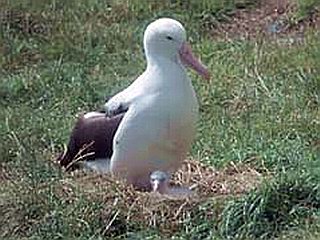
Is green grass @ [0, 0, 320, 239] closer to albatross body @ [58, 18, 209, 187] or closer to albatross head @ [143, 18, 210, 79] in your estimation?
albatross body @ [58, 18, 209, 187]

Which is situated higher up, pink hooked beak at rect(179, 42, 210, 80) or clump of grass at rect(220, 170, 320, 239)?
pink hooked beak at rect(179, 42, 210, 80)

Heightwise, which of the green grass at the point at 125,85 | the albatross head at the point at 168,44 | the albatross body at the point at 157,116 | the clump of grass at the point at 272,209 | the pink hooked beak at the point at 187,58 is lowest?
the green grass at the point at 125,85

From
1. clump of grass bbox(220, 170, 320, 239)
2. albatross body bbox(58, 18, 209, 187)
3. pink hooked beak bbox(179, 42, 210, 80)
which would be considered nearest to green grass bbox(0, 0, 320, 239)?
clump of grass bbox(220, 170, 320, 239)

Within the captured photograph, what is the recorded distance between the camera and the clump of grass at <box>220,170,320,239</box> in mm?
5812

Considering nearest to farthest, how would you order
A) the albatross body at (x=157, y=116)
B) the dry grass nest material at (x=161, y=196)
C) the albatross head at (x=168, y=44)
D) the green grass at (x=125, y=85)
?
the green grass at (x=125, y=85), the dry grass nest material at (x=161, y=196), the albatross body at (x=157, y=116), the albatross head at (x=168, y=44)

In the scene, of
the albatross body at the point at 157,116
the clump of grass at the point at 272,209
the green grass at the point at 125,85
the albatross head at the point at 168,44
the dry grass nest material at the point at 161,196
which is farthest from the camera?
the albatross head at the point at 168,44

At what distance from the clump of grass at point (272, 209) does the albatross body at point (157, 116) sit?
1.98 ft

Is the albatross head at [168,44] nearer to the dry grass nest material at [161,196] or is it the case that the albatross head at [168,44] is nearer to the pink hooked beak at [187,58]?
the pink hooked beak at [187,58]

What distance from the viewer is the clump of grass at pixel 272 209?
19.1 feet

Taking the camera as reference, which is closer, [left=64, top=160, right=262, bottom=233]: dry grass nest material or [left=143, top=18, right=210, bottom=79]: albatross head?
[left=64, top=160, right=262, bottom=233]: dry grass nest material

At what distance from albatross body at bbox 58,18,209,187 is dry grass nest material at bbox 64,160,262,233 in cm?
15

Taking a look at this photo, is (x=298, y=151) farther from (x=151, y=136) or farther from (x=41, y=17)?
(x=41, y=17)

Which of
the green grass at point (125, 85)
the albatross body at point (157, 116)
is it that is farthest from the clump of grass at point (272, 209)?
the albatross body at point (157, 116)

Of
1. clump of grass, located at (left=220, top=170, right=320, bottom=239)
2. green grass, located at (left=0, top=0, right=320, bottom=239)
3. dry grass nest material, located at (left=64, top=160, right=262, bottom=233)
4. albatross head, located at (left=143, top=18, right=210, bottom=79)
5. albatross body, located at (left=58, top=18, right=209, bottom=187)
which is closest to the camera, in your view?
clump of grass, located at (left=220, top=170, right=320, bottom=239)
